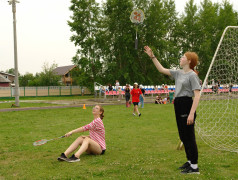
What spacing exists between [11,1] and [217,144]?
62.3 feet

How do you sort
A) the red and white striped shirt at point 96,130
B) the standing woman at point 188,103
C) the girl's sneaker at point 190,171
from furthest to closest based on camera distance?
the red and white striped shirt at point 96,130, the girl's sneaker at point 190,171, the standing woman at point 188,103

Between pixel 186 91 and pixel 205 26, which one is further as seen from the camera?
pixel 205 26

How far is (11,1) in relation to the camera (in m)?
20.2

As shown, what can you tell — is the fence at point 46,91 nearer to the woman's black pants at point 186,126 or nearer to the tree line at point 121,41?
the tree line at point 121,41

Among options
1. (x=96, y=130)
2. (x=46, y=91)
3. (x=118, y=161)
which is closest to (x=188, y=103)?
(x=118, y=161)

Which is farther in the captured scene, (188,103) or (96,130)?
(96,130)

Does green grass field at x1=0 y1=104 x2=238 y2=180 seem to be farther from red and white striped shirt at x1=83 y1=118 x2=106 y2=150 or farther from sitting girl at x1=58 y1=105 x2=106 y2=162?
red and white striped shirt at x1=83 y1=118 x2=106 y2=150

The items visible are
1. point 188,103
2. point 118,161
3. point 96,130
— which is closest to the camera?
point 188,103

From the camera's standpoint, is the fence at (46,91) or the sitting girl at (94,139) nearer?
the sitting girl at (94,139)

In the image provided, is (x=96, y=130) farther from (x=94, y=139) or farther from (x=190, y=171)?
(x=190, y=171)

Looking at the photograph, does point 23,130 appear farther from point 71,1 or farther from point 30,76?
point 30,76

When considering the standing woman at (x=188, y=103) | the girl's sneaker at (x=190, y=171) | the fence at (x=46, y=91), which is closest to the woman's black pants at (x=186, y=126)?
the standing woman at (x=188, y=103)

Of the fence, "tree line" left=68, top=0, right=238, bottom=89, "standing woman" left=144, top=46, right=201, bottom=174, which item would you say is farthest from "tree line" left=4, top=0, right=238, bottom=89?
"standing woman" left=144, top=46, right=201, bottom=174

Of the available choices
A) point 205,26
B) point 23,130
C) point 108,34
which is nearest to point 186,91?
point 23,130
